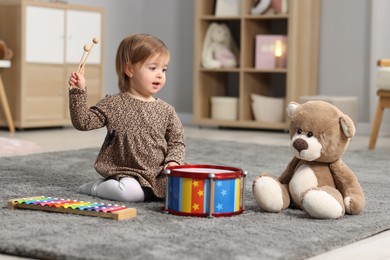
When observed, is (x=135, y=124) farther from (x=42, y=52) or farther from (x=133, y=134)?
(x=42, y=52)

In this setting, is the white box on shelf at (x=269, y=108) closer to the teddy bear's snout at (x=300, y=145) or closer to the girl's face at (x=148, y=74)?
the girl's face at (x=148, y=74)

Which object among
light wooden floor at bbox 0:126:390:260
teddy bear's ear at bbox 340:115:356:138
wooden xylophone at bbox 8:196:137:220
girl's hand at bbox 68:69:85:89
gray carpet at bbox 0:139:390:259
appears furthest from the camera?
light wooden floor at bbox 0:126:390:260

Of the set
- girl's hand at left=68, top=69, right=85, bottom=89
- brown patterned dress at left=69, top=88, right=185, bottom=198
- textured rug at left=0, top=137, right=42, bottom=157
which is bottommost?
textured rug at left=0, top=137, right=42, bottom=157

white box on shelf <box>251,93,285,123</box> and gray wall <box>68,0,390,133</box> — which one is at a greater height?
gray wall <box>68,0,390,133</box>

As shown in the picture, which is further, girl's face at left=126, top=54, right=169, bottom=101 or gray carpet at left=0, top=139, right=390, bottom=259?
A: girl's face at left=126, top=54, right=169, bottom=101

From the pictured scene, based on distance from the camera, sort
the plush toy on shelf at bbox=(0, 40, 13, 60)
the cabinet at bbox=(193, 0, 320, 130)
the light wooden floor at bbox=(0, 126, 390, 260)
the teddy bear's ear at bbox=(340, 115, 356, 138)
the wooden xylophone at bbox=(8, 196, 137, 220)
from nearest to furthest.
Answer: the wooden xylophone at bbox=(8, 196, 137, 220)
the teddy bear's ear at bbox=(340, 115, 356, 138)
the light wooden floor at bbox=(0, 126, 390, 260)
the plush toy on shelf at bbox=(0, 40, 13, 60)
the cabinet at bbox=(193, 0, 320, 130)

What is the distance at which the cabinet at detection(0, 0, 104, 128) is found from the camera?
438 cm

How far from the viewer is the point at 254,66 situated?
4922 millimetres

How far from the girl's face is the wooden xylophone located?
42 centimetres

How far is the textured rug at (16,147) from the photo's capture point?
328 cm

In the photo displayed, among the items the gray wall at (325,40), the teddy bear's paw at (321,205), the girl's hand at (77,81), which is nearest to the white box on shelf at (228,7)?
the gray wall at (325,40)

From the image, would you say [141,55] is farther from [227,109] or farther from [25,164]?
[227,109]

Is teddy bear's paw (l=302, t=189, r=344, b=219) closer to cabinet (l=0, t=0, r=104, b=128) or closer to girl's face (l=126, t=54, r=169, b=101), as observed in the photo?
girl's face (l=126, t=54, r=169, b=101)

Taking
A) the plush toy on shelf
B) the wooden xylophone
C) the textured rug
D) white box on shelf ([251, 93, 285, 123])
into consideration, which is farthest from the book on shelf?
the wooden xylophone
